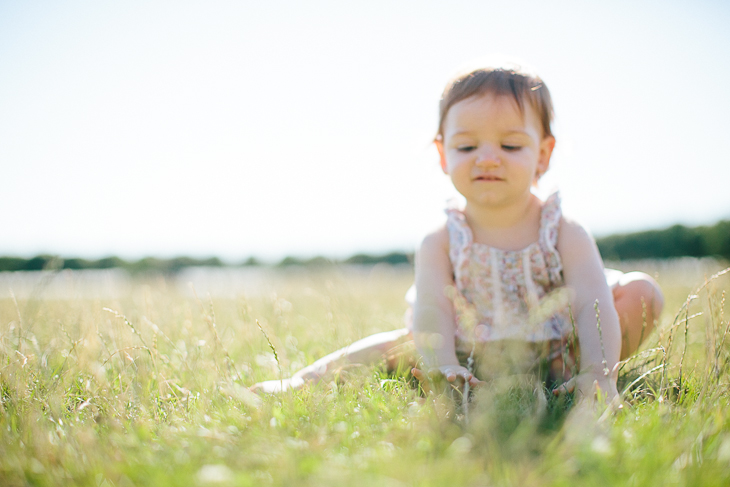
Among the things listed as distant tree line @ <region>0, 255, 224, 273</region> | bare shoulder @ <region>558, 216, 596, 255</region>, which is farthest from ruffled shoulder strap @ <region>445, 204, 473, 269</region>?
distant tree line @ <region>0, 255, 224, 273</region>

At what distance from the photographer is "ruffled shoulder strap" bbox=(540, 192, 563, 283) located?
226 cm

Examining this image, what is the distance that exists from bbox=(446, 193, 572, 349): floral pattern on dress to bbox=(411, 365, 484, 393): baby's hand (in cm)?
54

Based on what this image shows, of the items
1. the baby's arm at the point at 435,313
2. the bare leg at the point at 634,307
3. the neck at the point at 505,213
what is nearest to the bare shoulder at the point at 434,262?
the baby's arm at the point at 435,313

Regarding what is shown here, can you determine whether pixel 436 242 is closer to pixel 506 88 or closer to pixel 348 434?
pixel 506 88

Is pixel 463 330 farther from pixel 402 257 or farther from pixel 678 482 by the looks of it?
pixel 402 257

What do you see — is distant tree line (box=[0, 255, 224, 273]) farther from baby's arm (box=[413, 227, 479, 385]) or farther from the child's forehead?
the child's forehead

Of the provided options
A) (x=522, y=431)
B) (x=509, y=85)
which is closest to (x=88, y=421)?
(x=522, y=431)

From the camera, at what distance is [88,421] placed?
162cm

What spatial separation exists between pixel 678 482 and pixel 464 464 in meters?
0.46

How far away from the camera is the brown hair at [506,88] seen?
2.22 meters

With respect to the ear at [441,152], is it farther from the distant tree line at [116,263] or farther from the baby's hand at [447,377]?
the distant tree line at [116,263]

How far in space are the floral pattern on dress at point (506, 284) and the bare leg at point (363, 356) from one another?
1.09 ft

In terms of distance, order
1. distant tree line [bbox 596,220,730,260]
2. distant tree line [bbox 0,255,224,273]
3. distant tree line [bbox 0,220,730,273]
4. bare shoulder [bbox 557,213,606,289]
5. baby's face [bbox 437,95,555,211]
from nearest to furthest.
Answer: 1. bare shoulder [bbox 557,213,606,289]
2. baby's face [bbox 437,95,555,211]
3. distant tree line [bbox 0,255,224,273]
4. distant tree line [bbox 0,220,730,273]
5. distant tree line [bbox 596,220,730,260]

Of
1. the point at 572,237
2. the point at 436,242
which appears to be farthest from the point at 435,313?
Result: the point at 572,237
